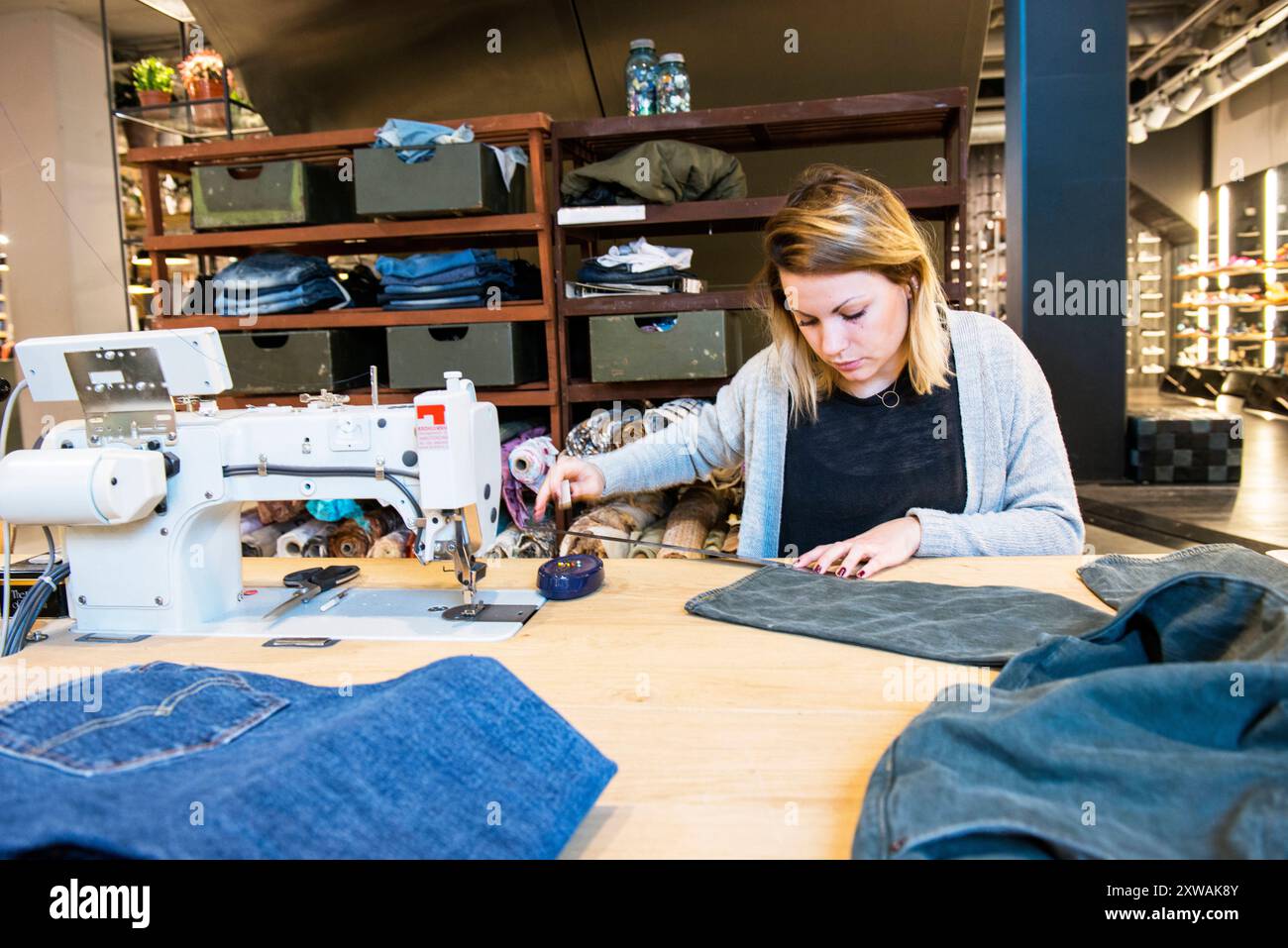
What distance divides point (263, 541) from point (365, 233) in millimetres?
1052

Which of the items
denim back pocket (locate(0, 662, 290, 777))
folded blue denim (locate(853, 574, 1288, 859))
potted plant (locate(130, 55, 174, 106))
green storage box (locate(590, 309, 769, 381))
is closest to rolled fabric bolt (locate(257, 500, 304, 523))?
green storage box (locate(590, 309, 769, 381))

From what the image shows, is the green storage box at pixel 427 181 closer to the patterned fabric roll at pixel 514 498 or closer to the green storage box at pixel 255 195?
the green storage box at pixel 255 195

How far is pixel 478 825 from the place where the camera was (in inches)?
26.7

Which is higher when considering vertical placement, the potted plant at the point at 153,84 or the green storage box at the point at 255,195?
the potted plant at the point at 153,84

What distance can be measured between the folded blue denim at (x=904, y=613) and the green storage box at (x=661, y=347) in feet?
4.97

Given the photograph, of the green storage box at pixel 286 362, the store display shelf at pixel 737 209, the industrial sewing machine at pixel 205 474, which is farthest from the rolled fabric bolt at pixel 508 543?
the industrial sewing machine at pixel 205 474

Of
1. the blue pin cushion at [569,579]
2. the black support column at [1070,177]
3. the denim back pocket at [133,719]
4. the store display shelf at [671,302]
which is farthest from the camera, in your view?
the black support column at [1070,177]

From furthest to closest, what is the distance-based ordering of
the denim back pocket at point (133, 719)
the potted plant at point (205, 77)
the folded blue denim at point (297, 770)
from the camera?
the potted plant at point (205, 77) → the denim back pocket at point (133, 719) → the folded blue denim at point (297, 770)

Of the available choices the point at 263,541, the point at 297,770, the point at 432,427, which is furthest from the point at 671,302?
the point at 297,770

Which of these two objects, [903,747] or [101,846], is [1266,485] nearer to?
[903,747]

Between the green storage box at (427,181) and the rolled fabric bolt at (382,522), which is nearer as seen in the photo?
the green storage box at (427,181)

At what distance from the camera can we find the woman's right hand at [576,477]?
1801 millimetres

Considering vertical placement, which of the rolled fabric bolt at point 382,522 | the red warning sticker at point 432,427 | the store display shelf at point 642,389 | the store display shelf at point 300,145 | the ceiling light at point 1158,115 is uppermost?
the ceiling light at point 1158,115
